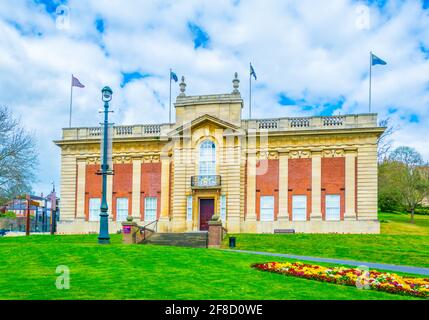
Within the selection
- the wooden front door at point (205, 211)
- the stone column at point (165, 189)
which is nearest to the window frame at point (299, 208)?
the wooden front door at point (205, 211)

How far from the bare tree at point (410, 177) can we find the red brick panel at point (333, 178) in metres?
17.6

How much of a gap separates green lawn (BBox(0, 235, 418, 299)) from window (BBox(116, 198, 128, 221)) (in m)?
17.3

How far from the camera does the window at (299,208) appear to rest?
34.9 m

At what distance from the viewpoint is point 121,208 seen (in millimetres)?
38062

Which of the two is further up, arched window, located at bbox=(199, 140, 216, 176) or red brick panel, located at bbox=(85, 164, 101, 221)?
arched window, located at bbox=(199, 140, 216, 176)

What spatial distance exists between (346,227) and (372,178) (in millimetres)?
3865

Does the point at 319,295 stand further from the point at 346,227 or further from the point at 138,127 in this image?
the point at 138,127

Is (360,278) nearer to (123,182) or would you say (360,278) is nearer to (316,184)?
(316,184)

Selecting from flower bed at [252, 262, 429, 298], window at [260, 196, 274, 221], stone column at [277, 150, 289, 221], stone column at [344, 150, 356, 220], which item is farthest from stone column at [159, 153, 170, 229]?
flower bed at [252, 262, 429, 298]

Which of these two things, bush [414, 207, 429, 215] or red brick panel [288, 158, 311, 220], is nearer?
red brick panel [288, 158, 311, 220]

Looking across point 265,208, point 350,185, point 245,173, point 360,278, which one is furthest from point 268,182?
point 360,278

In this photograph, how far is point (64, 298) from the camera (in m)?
10.6

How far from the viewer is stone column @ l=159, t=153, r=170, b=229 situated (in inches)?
1440

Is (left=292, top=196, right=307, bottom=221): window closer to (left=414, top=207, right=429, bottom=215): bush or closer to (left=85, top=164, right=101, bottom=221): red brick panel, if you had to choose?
(left=85, top=164, right=101, bottom=221): red brick panel
